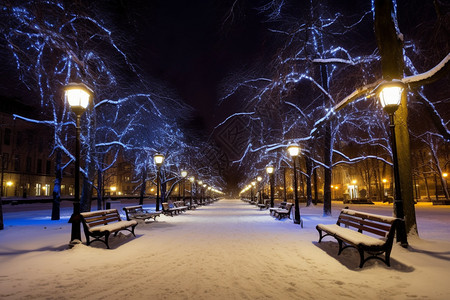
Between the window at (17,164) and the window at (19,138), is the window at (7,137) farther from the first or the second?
the window at (17,164)

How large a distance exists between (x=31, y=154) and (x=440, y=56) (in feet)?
215

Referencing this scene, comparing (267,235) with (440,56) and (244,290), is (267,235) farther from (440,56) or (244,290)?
(440,56)

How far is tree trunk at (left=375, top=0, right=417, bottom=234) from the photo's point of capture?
342 inches

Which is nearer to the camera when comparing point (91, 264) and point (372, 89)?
point (91, 264)

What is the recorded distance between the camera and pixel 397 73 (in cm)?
908

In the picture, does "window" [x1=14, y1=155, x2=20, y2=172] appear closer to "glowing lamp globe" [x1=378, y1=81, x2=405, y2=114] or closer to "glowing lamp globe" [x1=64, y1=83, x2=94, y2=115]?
"glowing lamp globe" [x1=64, y1=83, x2=94, y2=115]

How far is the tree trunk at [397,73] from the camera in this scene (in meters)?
8.70

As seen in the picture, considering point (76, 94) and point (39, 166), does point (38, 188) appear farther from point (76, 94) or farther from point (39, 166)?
point (76, 94)

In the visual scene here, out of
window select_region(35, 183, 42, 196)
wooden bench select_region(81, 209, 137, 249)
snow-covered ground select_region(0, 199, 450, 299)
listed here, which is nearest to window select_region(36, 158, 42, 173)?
window select_region(35, 183, 42, 196)

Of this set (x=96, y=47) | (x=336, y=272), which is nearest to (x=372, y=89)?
(x=336, y=272)

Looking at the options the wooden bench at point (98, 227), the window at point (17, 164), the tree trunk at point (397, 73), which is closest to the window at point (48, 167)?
the window at point (17, 164)

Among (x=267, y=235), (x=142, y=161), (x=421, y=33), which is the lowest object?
(x=267, y=235)

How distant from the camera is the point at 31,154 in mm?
58219

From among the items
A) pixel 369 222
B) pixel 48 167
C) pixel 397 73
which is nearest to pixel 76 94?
pixel 369 222
